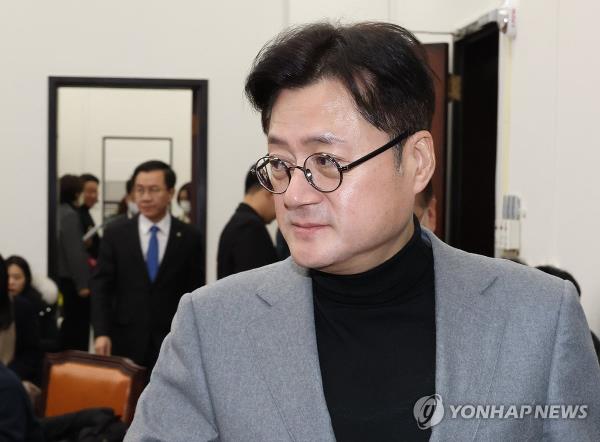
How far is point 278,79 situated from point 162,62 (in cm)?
561

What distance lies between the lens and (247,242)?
476cm

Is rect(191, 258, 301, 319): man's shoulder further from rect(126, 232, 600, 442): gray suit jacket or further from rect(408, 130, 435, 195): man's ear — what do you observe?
rect(408, 130, 435, 195): man's ear

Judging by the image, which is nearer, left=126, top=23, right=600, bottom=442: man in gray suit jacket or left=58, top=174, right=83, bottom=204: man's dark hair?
left=126, top=23, right=600, bottom=442: man in gray suit jacket

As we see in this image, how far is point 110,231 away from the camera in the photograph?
5.41m

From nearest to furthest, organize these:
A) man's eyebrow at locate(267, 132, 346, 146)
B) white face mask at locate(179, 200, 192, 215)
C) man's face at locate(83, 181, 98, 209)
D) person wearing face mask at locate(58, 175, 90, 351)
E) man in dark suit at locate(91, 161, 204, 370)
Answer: man's eyebrow at locate(267, 132, 346, 146)
man in dark suit at locate(91, 161, 204, 370)
person wearing face mask at locate(58, 175, 90, 351)
man's face at locate(83, 181, 98, 209)
white face mask at locate(179, 200, 192, 215)

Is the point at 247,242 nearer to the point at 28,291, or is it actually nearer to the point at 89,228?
the point at 28,291

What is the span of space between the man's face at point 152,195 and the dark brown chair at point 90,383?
1798mm

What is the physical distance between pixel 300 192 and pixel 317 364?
0.88ft

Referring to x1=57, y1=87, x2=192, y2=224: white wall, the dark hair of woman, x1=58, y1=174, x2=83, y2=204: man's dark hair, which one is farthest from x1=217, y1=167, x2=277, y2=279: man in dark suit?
x1=57, y1=87, x2=192, y2=224: white wall

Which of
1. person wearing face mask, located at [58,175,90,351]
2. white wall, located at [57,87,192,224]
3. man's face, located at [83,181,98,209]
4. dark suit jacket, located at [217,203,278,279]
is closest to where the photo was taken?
dark suit jacket, located at [217,203,278,279]

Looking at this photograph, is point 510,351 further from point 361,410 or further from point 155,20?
point 155,20

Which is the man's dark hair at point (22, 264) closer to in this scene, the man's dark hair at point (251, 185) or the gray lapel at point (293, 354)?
the man's dark hair at point (251, 185)

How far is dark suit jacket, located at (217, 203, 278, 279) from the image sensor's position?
473 cm

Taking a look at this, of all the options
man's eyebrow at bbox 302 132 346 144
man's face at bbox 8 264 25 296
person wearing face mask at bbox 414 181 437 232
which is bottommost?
man's face at bbox 8 264 25 296
